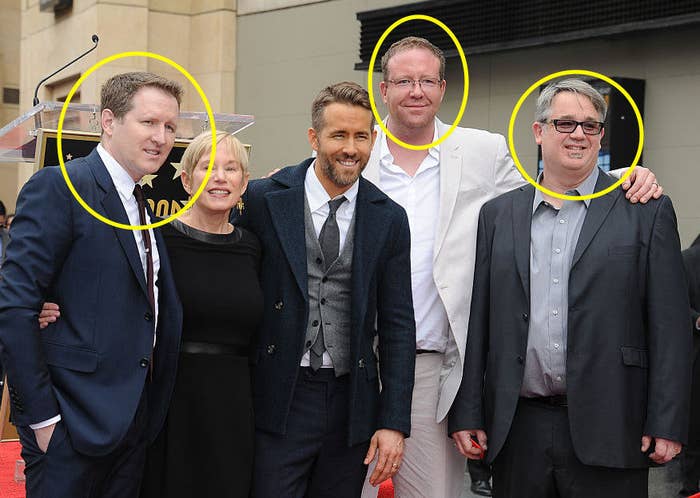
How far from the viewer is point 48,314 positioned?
305cm

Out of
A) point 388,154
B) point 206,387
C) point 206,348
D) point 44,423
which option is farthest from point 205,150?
point 44,423

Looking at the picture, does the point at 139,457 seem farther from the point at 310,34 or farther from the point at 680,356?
the point at 310,34

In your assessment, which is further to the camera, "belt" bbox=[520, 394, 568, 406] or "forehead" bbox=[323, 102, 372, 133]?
"belt" bbox=[520, 394, 568, 406]

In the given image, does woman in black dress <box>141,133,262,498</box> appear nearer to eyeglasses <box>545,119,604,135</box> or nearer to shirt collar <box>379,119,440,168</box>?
shirt collar <box>379,119,440,168</box>

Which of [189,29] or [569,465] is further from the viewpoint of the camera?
[189,29]

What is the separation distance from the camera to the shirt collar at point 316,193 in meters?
3.74

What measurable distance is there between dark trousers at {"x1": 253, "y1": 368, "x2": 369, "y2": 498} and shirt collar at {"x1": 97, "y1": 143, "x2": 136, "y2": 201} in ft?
2.82

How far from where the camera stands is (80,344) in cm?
308

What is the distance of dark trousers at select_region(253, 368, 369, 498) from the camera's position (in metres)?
3.56

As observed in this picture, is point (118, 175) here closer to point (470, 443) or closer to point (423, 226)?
point (423, 226)

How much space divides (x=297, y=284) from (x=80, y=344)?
0.80m

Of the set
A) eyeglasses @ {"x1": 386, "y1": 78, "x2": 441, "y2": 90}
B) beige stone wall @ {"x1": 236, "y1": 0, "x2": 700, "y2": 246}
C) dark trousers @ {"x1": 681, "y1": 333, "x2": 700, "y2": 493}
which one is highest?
beige stone wall @ {"x1": 236, "y1": 0, "x2": 700, "y2": 246}


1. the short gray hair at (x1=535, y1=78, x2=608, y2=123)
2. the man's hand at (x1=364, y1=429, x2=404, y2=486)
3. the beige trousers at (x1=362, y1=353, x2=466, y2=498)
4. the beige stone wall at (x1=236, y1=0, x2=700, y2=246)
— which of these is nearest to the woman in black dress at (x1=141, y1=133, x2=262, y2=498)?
the man's hand at (x1=364, y1=429, x2=404, y2=486)

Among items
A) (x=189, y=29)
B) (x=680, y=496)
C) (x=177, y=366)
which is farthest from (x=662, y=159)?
(x=189, y=29)
